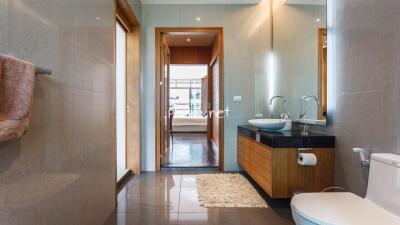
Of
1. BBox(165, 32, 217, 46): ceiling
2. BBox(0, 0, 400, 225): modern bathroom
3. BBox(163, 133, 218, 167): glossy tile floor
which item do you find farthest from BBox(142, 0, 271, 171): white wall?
BBox(165, 32, 217, 46): ceiling

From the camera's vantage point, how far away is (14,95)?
0.95 meters

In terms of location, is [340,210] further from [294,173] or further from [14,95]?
[14,95]

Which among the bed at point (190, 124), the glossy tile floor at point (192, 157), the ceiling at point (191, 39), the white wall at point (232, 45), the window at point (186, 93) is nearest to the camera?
the white wall at point (232, 45)

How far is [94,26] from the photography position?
1.94m

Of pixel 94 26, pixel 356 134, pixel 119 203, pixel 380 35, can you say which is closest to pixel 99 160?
pixel 119 203

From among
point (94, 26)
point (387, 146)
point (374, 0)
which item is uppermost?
point (374, 0)

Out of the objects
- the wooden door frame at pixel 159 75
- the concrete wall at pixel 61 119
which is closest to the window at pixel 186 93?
the wooden door frame at pixel 159 75

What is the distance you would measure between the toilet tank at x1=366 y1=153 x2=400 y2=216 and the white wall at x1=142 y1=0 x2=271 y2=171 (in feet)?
7.81

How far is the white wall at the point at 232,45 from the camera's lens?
388 cm

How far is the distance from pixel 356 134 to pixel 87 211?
213 centimetres

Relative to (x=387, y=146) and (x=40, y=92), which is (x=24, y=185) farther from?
(x=387, y=146)

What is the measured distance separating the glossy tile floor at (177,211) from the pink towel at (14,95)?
154 centimetres

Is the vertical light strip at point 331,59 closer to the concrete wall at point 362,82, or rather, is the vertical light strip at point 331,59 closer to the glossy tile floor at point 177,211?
the concrete wall at point 362,82

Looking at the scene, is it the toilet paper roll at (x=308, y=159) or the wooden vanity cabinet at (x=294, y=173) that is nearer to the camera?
the toilet paper roll at (x=308, y=159)
